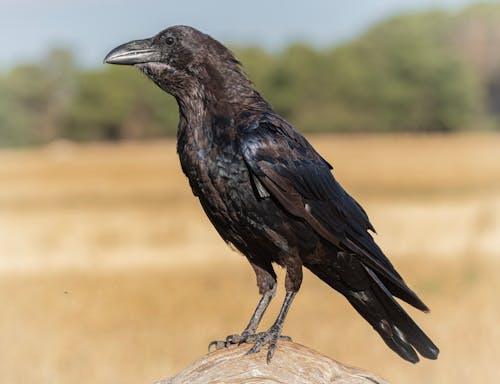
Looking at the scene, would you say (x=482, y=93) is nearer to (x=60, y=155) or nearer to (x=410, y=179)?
(x=410, y=179)

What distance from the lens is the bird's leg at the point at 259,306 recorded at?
6.88m

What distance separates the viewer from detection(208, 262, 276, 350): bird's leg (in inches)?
271

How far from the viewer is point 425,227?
3161 cm

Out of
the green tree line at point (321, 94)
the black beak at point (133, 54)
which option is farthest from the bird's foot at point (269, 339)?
the green tree line at point (321, 94)

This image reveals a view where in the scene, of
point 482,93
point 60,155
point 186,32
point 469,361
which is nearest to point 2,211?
point 60,155

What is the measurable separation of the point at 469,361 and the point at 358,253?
6.63 m

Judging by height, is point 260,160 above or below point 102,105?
below

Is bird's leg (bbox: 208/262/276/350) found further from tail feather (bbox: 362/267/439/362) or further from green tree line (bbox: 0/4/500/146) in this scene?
green tree line (bbox: 0/4/500/146)

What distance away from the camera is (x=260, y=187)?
21.3ft

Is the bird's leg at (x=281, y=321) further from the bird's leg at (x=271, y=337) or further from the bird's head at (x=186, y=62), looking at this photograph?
the bird's head at (x=186, y=62)

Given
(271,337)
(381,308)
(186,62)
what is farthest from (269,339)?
(186,62)

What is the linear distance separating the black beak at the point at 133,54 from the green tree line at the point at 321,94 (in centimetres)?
Result: 5557

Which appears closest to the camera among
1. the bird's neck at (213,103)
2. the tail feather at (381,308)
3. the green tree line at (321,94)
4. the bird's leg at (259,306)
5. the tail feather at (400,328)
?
the bird's neck at (213,103)

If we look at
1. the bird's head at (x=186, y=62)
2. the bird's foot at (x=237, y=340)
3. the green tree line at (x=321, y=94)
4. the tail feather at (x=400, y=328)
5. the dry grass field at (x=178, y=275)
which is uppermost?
the green tree line at (x=321, y=94)
